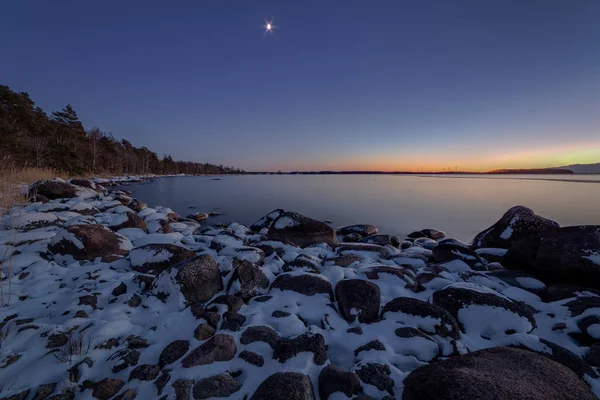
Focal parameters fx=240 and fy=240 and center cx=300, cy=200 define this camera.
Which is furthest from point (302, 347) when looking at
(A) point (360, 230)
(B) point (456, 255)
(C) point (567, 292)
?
(A) point (360, 230)

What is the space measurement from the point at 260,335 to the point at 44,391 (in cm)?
184

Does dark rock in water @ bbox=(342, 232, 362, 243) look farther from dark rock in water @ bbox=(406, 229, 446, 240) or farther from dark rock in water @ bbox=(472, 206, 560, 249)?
dark rock in water @ bbox=(472, 206, 560, 249)

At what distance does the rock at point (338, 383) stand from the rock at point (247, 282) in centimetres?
178

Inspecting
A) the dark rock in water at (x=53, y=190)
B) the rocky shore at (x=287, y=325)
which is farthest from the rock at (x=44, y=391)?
the dark rock in water at (x=53, y=190)

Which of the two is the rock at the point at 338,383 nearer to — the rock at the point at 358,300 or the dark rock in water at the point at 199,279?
the rock at the point at 358,300

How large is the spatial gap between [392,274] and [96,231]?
598 centimetres

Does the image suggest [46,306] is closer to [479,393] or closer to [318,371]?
[318,371]

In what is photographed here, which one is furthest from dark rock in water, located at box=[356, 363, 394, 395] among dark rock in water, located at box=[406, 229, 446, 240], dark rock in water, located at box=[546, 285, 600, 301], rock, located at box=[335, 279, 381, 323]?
dark rock in water, located at box=[406, 229, 446, 240]

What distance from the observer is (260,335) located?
8.91 ft

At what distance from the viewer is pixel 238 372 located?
2318 millimetres

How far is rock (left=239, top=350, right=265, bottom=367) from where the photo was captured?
240 centimetres

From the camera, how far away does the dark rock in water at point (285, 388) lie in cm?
195

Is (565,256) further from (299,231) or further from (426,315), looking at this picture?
(299,231)

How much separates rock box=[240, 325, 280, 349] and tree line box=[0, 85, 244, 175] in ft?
37.4
